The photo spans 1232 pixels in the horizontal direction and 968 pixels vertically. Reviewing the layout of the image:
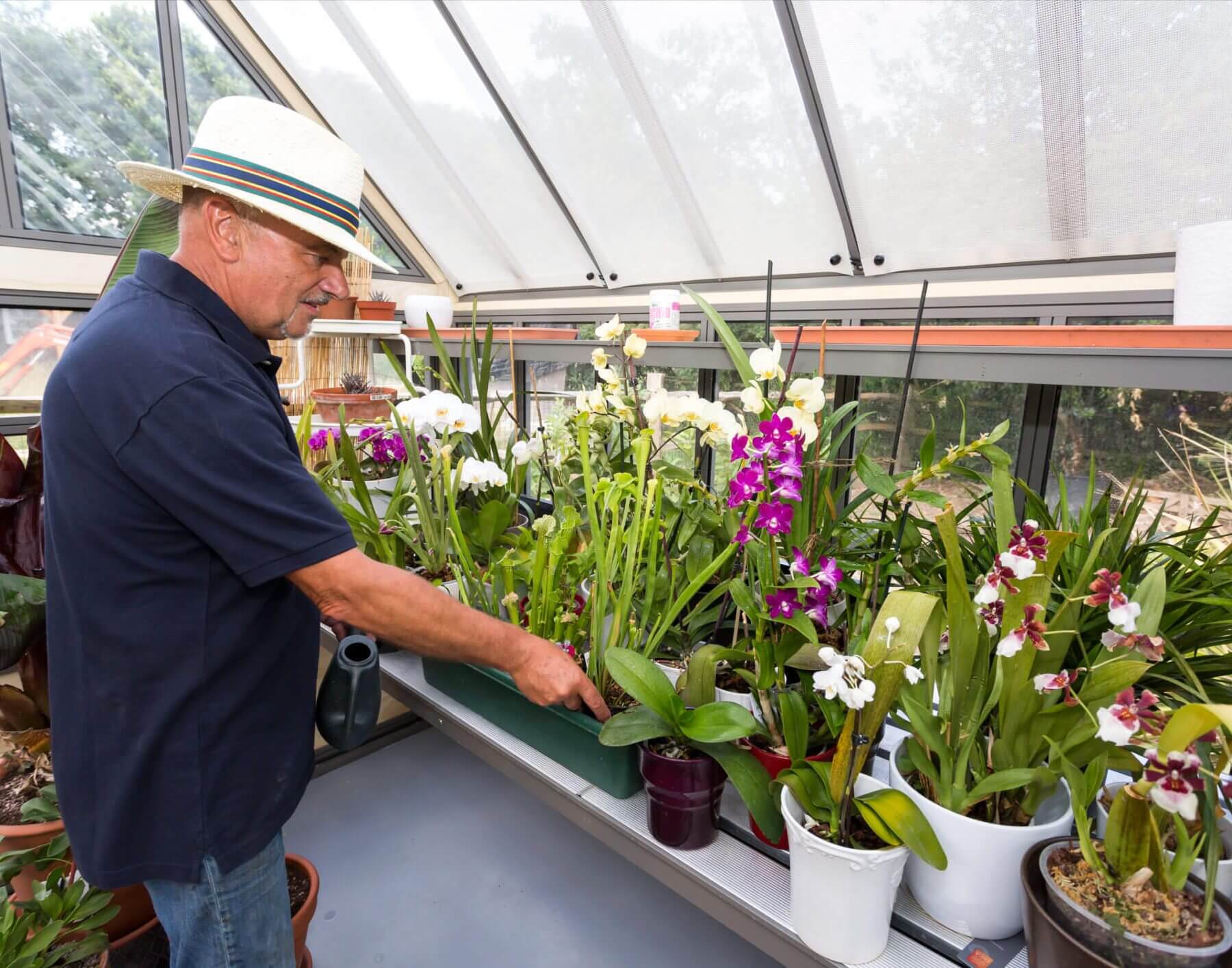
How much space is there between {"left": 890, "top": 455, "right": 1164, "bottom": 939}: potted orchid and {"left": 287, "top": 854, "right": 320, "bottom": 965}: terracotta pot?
1084 millimetres

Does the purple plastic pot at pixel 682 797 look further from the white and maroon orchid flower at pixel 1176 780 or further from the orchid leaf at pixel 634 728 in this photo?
the white and maroon orchid flower at pixel 1176 780

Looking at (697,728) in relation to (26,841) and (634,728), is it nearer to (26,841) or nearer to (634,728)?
(634,728)

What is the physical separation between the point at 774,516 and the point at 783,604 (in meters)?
0.10

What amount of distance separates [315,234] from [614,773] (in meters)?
0.80

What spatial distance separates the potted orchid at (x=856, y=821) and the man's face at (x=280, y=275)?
2.57 ft

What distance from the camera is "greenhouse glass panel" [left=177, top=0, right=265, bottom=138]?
14.4 ft

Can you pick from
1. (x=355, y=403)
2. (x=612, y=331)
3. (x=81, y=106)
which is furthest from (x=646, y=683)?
(x=81, y=106)

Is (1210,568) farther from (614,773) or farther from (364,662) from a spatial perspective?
(364,662)

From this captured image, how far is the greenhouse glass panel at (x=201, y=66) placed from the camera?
→ 14.4ft

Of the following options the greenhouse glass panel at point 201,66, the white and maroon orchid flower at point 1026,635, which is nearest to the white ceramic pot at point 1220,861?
the white and maroon orchid flower at point 1026,635

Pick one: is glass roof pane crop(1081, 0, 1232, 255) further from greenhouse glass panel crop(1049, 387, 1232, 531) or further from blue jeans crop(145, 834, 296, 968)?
blue jeans crop(145, 834, 296, 968)

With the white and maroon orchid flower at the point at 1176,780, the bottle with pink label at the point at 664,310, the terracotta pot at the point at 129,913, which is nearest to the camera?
the white and maroon orchid flower at the point at 1176,780

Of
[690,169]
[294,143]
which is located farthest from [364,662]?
[690,169]

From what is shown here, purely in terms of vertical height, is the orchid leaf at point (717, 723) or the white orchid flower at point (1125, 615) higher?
the white orchid flower at point (1125, 615)
